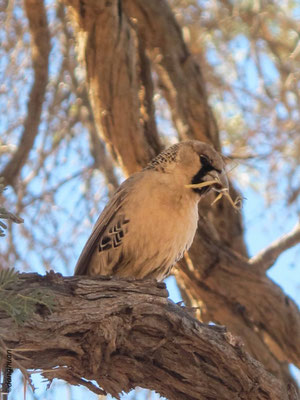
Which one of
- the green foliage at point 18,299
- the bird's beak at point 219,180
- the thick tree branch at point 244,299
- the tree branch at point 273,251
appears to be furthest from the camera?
the tree branch at point 273,251

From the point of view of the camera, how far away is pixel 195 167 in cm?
503

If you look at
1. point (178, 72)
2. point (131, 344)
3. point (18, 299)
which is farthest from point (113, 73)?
point (18, 299)

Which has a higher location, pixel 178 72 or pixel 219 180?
pixel 178 72

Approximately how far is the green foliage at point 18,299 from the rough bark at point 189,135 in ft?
8.75

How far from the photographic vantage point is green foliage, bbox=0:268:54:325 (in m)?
3.07

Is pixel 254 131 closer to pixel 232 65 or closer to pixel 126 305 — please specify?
pixel 232 65

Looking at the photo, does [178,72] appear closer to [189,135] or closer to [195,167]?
[189,135]

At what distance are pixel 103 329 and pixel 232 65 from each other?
546 centimetres

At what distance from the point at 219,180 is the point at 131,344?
1.50 m

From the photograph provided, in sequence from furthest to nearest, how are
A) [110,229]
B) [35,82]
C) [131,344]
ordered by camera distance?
[35,82], [110,229], [131,344]

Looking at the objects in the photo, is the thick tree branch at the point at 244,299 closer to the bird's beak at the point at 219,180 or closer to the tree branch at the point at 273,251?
the tree branch at the point at 273,251

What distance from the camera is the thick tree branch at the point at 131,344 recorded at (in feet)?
11.7

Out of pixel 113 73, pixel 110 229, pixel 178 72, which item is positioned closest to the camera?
pixel 110 229

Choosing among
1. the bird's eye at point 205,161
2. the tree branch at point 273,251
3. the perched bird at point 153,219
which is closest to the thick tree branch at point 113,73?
the perched bird at point 153,219
